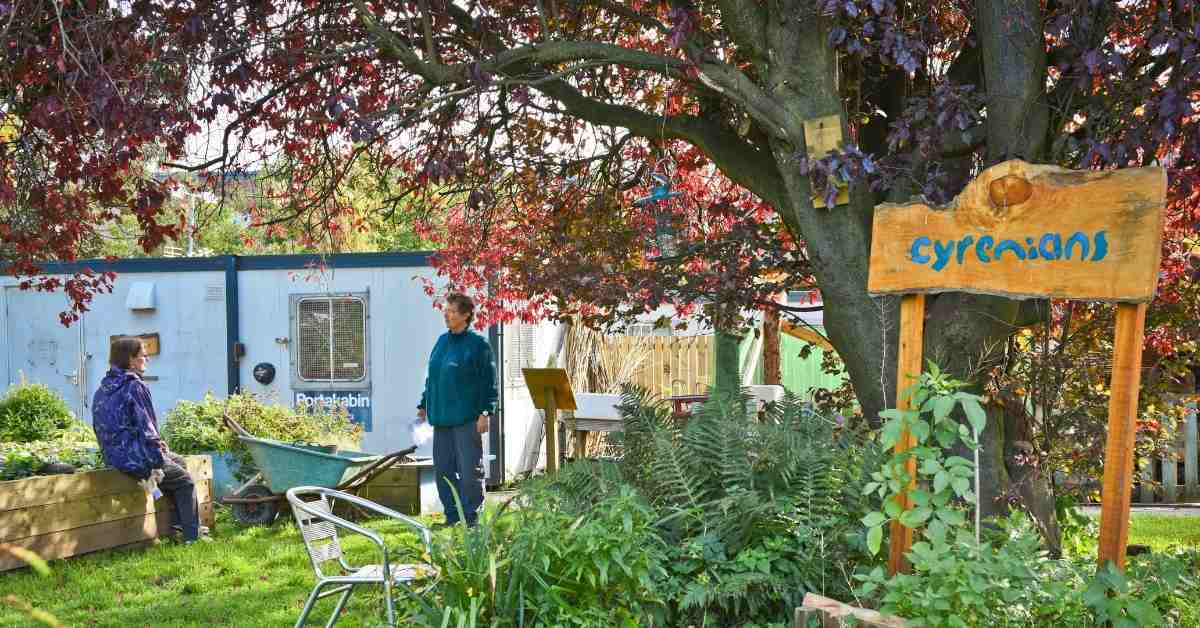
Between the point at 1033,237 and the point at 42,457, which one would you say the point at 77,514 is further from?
the point at 1033,237

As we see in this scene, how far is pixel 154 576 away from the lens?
6891 millimetres

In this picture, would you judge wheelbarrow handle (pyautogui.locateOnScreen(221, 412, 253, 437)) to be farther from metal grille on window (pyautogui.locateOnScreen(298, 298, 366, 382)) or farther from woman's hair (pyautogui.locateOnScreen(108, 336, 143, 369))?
metal grille on window (pyautogui.locateOnScreen(298, 298, 366, 382))

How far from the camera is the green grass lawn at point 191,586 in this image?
5754 mm

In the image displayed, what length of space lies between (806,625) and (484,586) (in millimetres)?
1056

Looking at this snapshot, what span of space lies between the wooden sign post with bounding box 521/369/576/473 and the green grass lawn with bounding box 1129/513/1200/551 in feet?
14.4

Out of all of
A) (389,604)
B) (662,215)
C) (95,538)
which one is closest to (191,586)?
(95,538)

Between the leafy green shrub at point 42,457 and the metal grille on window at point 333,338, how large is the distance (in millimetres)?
2645

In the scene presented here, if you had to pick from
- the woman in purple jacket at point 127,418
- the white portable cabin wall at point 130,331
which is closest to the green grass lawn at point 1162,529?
the woman in purple jacket at point 127,418

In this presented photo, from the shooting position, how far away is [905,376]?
3.83 m

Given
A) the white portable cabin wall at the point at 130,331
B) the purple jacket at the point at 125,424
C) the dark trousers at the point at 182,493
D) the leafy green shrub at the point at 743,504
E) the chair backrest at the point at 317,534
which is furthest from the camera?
the white portable cabin wall at the point at 130,331

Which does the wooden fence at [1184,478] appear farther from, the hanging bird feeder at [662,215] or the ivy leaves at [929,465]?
the ivy leaves at [929,465]

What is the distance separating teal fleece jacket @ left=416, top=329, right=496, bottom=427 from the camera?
7801 mm

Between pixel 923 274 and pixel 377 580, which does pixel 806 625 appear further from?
pixel 377 580

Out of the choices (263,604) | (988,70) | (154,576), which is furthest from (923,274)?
(154,576)
